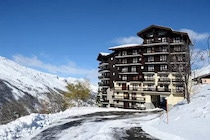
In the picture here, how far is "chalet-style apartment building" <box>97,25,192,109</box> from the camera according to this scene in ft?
181

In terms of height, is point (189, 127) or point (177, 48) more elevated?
point (177, 48)

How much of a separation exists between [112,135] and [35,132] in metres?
10.2

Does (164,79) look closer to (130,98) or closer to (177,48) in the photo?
(177,48)

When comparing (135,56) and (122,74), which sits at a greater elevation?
(135,56)

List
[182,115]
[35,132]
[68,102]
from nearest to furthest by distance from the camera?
[182,115], [35,132], [68,102]

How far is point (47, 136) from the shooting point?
2461 cm

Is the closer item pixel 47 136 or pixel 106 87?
pixel 47 136

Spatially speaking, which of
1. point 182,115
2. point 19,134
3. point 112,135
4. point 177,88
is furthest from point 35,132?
point 177,88

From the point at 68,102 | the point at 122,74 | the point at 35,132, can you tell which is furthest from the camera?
the point at 68,102

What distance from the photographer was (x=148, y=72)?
196ft

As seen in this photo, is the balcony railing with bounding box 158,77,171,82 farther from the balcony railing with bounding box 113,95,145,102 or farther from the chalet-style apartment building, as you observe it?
the balcony railing with bounding box 113,95,145,102

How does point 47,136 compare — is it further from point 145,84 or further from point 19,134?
point 145,84

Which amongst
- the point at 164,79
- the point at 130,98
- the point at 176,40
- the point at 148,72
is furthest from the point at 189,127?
the point at 130,98

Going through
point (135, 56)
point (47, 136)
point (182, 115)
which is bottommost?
point (47, 136)
